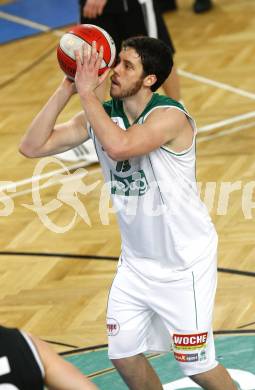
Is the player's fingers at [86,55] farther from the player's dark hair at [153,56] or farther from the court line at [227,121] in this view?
the court line at [227,121]

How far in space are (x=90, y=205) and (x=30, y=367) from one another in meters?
4.80

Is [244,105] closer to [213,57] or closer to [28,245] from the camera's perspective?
[213,57]

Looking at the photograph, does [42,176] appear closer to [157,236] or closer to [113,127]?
[157,236]

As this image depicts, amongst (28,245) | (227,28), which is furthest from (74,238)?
(227,28)

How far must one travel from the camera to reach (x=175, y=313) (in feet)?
15.8

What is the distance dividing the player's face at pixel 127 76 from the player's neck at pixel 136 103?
0.15 feet

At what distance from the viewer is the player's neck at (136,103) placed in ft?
15.8

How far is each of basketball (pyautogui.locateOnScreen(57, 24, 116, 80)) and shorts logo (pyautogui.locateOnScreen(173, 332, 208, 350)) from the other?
1.26m

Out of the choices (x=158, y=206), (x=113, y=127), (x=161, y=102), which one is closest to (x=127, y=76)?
(x=161, y=102)

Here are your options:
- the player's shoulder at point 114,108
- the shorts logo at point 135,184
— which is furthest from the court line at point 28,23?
the shorts logo at point 135,184

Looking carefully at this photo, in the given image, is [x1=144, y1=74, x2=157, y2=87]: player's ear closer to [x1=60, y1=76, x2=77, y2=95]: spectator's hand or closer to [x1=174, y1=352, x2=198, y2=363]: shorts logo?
[x1=60, y1=76, x2=77, y2=95]: spectator's hand

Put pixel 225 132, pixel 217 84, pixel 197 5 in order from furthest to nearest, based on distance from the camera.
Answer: pixel 197 5 < pixel 217 84 < pixel 225 132

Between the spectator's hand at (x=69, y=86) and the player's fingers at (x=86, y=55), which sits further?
the spectator's hand at (x=69, y=86)

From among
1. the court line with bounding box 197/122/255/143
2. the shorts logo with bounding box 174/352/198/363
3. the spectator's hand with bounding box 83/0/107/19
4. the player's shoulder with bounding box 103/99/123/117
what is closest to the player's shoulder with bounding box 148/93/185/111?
the player's shoulder with bounding box 103/99/123/117
